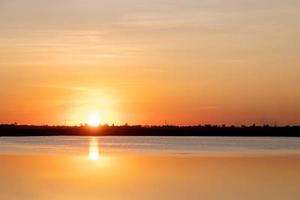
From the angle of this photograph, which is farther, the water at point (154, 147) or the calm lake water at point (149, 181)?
the water at point (154, 147)

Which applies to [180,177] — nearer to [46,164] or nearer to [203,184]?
[203,184]

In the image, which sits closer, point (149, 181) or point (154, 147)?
point (149, 181)

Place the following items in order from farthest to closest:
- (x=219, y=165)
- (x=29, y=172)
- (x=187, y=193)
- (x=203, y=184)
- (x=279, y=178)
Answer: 1. (x=219, y=165)
2. (x=29, y=172)
3. (x=279, y=178)
4. (x=203, y=184)
5. (x=187, y=193)

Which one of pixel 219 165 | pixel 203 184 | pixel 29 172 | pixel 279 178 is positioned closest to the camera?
pixel 203 184

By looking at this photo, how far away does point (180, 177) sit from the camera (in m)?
28.5

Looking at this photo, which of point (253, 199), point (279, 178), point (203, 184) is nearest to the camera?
point (253, 199)

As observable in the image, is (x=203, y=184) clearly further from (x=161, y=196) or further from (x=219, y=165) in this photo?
(x=219, y=165)

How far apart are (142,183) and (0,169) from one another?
10203mm

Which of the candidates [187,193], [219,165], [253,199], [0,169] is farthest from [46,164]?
[253,199]

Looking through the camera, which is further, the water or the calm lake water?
the water

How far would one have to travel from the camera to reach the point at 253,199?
2134 cm

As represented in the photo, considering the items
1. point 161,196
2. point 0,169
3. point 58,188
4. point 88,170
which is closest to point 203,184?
point 161,196

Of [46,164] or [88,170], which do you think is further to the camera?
[46,164]

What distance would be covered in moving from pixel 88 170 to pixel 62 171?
1564mm
